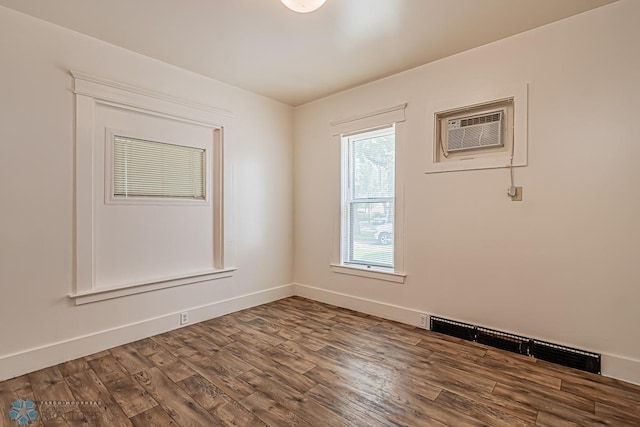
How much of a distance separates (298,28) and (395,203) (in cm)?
193

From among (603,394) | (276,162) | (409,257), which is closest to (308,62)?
(276,162)

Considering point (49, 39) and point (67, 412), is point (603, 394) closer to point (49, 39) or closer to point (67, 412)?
point (67, 412)

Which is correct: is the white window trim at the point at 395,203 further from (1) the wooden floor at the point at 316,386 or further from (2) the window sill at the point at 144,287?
(2) the window sill at the point at 144,287

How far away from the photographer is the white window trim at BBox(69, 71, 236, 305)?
257 cm

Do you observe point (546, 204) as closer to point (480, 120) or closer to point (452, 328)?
point (480, 120)

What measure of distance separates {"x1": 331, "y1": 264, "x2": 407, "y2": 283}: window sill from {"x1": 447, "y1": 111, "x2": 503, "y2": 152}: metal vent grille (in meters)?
1.42

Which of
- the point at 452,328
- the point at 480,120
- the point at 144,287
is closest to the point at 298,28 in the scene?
the point at 480,120

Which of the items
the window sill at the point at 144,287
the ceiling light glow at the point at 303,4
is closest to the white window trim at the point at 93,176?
the window sill at the point at 144,287

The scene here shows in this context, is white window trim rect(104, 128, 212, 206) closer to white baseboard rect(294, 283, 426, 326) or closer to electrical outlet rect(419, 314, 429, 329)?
white baseboard rect(294, 283, 426, 326)

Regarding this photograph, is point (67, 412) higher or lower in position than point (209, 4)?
lower

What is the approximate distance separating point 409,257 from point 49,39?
12.0ft

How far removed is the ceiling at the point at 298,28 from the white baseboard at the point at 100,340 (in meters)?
2.52

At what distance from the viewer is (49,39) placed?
2.43 m

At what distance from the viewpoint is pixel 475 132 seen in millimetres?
2861
